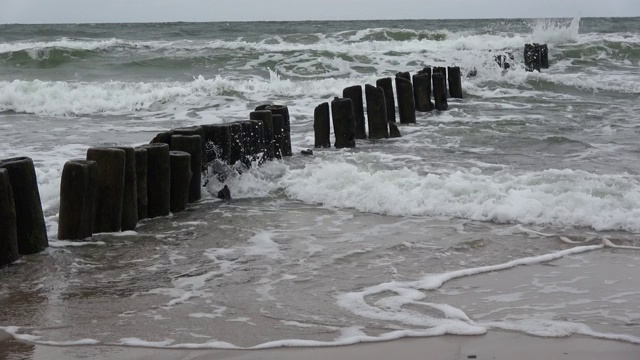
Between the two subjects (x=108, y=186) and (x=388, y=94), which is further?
(x=388, y=94)

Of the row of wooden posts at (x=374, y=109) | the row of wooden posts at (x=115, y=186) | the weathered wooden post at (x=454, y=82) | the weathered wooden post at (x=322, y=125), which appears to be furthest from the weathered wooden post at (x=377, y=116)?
the weathered wooden post at (x=454, y=82)

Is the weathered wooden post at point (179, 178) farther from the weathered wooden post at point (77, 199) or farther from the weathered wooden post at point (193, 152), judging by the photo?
the weathered wooden post at point (77, 199)

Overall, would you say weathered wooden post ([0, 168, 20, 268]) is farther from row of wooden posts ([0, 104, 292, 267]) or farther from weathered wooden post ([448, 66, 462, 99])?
weathered wooden post ([448, 66, 462, 99])

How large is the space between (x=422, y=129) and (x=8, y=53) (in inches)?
725

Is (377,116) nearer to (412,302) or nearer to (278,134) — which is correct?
(278,134)

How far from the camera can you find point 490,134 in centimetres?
1173

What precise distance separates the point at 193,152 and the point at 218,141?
2.31 feet

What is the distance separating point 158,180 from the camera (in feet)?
23.2

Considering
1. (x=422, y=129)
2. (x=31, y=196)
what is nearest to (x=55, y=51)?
(x=422, y=129)

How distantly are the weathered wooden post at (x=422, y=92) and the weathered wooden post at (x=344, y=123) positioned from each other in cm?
363

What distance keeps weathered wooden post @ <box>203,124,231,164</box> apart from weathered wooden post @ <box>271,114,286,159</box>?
49.5 inches

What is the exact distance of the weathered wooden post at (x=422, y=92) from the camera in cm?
1420

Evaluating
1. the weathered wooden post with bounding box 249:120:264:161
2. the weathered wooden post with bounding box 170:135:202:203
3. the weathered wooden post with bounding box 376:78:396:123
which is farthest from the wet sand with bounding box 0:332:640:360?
the weathered wooden post with bounding box 376:78:396:123

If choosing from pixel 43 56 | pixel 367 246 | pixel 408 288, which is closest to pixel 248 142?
pixel 367 246
